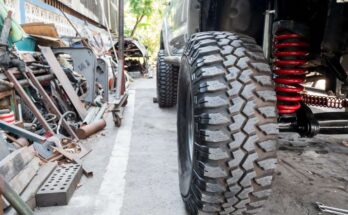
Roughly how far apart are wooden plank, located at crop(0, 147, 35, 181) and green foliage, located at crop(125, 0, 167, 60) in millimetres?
17692

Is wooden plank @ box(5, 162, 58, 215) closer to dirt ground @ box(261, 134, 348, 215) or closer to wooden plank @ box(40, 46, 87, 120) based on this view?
dirt ground @ box(261, 134, 348, 215)

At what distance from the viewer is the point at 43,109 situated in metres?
4.55

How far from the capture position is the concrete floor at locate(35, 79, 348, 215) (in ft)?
8.34

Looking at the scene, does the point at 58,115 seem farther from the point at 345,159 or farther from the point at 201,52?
the point at 345,159

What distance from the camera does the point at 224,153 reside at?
1761 mm

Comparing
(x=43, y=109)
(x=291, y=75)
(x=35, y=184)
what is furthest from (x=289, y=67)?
(x=43, y=109)

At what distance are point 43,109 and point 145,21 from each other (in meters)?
21.5

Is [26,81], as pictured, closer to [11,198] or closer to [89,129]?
[89,129]

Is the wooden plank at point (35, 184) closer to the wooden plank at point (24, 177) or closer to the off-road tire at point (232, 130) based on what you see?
the wooden plank at point (24, 177)

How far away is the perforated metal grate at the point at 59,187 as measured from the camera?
101 inches

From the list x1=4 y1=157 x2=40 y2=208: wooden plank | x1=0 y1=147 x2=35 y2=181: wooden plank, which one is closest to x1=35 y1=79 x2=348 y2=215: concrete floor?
x1=4 y1=157 x2=40 y2=208: wooden plank

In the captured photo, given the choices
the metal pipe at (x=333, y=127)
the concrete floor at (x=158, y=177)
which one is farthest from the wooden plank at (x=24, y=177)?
the metal pipe at (x=333, y=127)

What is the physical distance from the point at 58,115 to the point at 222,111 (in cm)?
295

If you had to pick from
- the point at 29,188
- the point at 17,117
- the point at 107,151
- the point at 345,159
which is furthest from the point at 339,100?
the point at 17,117
